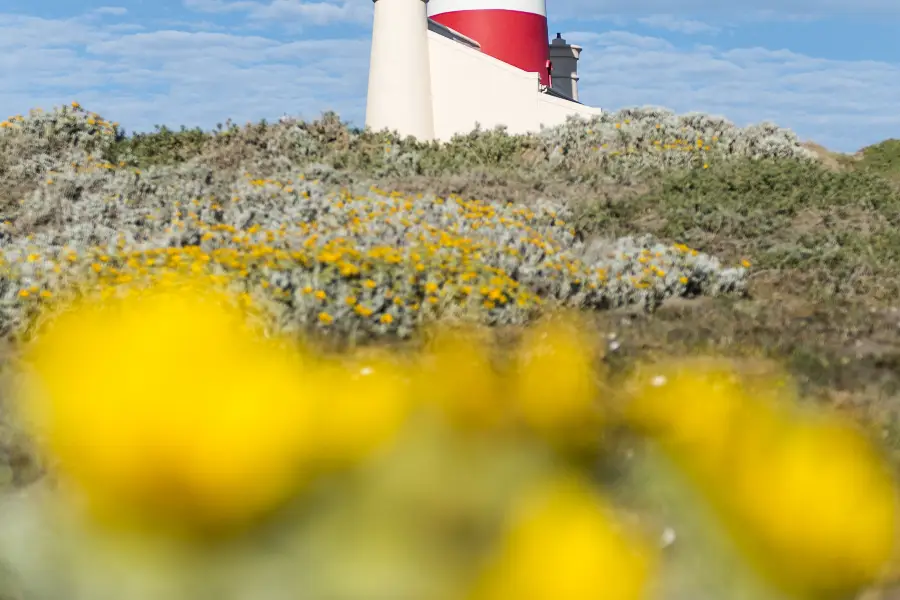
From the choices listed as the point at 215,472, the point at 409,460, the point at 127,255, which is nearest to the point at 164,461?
the point at 215,472

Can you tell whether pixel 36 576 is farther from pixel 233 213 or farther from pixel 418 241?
pixel 233 213

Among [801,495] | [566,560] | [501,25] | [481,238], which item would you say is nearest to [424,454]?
[566,560]

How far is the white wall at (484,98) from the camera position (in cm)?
1616

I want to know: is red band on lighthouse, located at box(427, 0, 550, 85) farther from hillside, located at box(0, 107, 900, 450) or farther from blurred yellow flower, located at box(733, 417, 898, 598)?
blurred yellow flower, located at box(733, 417, 898, 598)

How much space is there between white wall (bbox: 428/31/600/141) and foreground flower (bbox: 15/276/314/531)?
49.9 ft

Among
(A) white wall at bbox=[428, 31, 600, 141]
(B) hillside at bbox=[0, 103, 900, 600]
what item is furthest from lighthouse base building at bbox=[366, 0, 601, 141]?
(B) hillside at bbox=[0, 103, 900, 600]

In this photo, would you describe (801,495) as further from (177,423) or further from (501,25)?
(501,25)

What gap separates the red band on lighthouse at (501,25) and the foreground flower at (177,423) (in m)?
18.5

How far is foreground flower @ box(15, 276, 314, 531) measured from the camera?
102cm

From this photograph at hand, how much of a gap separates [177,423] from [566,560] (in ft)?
1.45

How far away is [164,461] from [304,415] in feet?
0.55

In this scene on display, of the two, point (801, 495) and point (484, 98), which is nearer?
point (801, 495)

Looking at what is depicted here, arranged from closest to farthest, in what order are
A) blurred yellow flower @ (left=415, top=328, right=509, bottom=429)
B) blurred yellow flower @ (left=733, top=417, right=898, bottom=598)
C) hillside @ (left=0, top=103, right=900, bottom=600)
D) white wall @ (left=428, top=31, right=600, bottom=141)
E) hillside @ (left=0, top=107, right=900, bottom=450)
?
blurred yellow flower @ (left=733, top=417, right=898, bottom=598), blurred yellow flower @ (left=415, top=328, right=509, bottom=429), hillside @ (left=0, top=103, right=900, bottom=600), hillside @ (left=0, top=107, right=900, bottom=450), white wall @ (left=428, top=31, right=600, bottom=141)

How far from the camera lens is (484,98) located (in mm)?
16250
